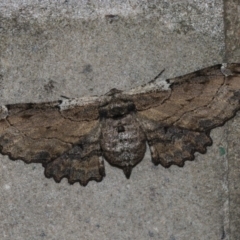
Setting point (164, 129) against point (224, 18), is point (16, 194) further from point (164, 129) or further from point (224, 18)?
point (224, 18)

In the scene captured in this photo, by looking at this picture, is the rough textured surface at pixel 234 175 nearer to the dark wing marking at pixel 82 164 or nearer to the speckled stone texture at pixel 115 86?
the speckled stone texture at pixel 115 86

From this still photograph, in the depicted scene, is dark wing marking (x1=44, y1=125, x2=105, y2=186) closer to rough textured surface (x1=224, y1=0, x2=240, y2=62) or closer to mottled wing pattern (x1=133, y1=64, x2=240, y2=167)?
mottled wing pattern (x1=133, y1=64, x2=240, y2=167)

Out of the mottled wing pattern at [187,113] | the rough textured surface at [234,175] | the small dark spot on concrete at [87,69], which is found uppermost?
the small dark spot on concrete at [87,69]

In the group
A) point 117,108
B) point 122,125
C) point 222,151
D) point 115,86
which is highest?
point 115,86

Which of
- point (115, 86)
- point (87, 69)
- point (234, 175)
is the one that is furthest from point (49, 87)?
point (234, 175)

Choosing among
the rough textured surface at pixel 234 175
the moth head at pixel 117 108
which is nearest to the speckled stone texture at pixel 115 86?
the rough textured surface at pixel 234 175

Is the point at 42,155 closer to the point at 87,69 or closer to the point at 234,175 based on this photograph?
the point at 87,69
